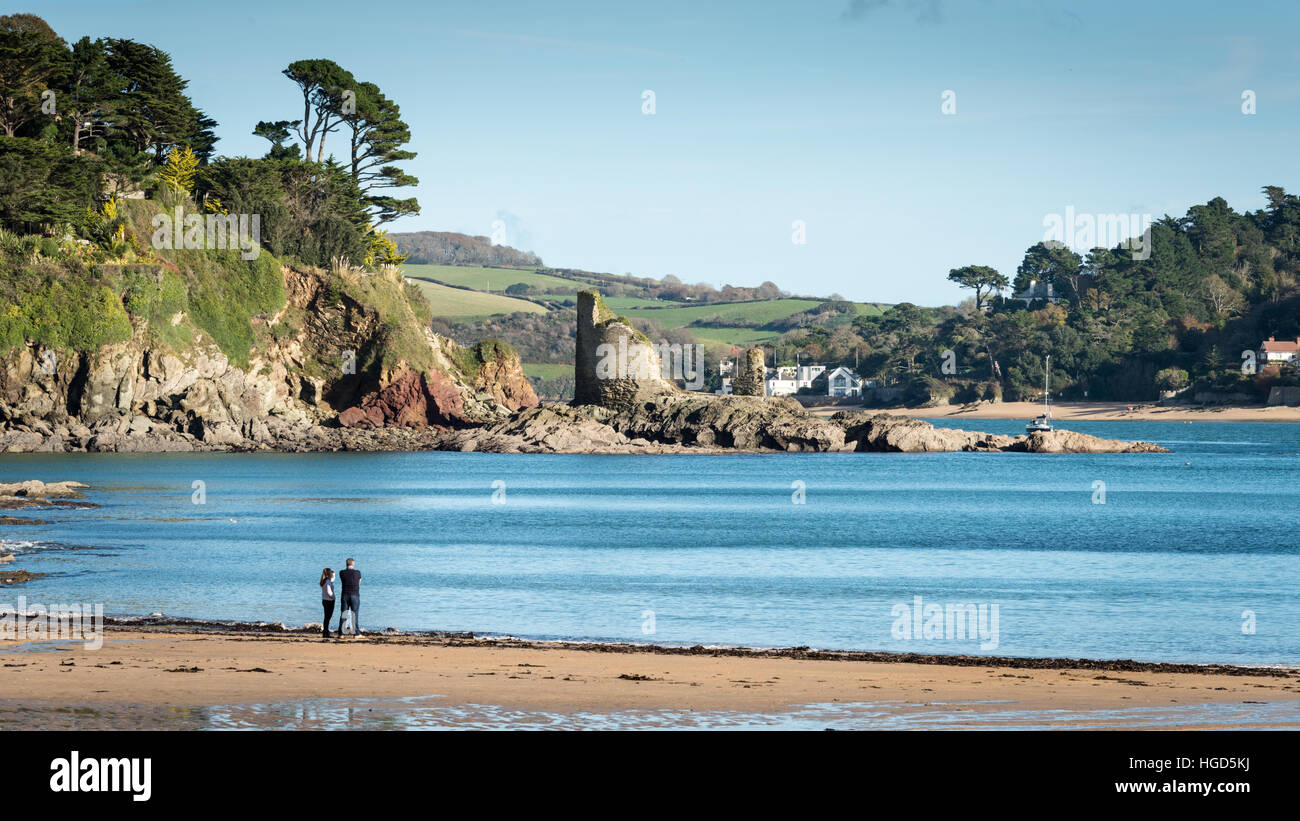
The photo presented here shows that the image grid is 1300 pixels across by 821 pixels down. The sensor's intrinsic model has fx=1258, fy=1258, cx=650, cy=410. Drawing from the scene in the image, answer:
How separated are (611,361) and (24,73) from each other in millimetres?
37198

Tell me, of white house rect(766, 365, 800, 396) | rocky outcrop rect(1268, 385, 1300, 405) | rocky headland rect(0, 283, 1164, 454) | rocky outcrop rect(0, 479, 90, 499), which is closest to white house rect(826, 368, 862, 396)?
white house rect(766, 365, 800, 396)

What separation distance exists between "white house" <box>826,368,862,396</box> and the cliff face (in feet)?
242

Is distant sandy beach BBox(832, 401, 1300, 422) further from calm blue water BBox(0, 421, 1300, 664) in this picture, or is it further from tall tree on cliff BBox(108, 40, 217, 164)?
tall tree on cliff BBox(108, 40, 217, 164)

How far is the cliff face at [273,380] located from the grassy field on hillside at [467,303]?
8165 centimetres

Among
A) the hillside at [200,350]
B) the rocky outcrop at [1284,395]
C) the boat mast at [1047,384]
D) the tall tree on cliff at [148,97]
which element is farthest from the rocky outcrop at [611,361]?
the rocky outcrop at [1284,395]

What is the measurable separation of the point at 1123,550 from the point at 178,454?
5502 centimetres

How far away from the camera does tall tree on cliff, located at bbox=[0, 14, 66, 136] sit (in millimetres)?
68750

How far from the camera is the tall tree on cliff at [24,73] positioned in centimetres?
6875

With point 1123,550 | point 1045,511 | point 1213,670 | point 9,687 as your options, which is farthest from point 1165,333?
point 9,687

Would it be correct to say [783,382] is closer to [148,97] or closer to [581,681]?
[148,97]

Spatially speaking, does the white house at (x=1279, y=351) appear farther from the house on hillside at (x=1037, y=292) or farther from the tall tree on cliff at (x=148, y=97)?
the tall tree on cliff at (x=148, y=97)
